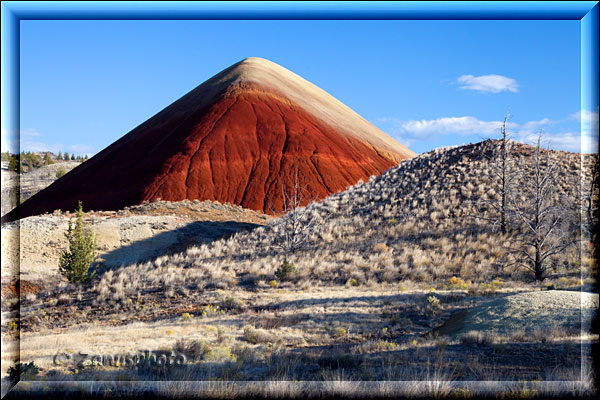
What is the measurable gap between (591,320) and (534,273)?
11.4 metres

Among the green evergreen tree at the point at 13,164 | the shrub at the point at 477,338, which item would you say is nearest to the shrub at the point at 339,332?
the shrub at the point at 477,338

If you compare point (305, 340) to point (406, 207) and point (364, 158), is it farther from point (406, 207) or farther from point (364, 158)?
point (364, 158)

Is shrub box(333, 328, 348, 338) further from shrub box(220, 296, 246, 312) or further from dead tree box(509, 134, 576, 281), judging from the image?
dead tree box(509, 134, 576, 281)

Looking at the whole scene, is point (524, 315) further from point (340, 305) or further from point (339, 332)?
point (340, 305)

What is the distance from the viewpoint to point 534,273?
1695 centimetres

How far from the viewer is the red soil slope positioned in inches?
1945

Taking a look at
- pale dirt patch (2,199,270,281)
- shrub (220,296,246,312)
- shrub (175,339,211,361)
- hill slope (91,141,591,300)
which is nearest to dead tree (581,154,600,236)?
hill slope (91,141,591,300)

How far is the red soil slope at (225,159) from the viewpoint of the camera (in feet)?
162

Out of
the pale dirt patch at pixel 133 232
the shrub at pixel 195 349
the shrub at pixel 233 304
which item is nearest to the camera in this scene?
the shrub at pixel 195 349

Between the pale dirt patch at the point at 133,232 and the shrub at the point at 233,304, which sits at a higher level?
the pale dirt patch at the point at 133,232

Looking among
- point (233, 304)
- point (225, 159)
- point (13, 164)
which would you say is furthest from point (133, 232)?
point (13, 164)

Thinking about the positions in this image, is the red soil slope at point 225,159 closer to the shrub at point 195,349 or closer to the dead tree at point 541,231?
the dead tree at point 541,231

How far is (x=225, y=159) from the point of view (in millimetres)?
53375

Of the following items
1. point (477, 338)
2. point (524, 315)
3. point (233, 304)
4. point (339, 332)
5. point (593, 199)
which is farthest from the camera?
point (233, 304)
